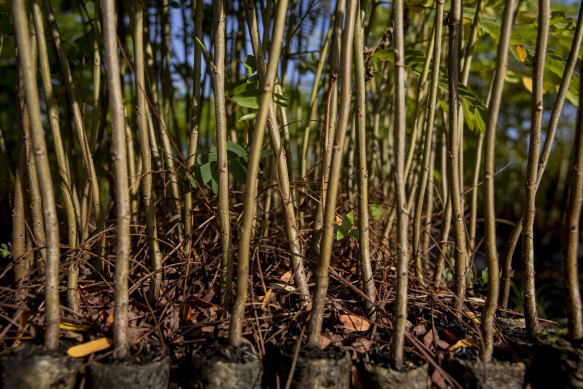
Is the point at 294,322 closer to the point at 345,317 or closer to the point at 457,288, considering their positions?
the point at 345,317

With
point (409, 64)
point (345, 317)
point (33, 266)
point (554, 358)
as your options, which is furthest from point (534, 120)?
point (33, 266)

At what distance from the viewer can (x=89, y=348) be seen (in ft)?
2.42

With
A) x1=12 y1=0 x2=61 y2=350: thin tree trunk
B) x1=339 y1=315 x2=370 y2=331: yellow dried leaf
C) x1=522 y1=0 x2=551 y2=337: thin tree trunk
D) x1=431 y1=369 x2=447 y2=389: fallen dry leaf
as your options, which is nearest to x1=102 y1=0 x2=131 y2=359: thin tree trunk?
x1=12 y1=0 x2=61 y2=350: thin tree trunk

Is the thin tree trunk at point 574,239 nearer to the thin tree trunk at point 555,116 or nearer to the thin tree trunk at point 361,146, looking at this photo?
the thin tree trunk at point 555,116

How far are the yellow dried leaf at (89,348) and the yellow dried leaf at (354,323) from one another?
0.50m

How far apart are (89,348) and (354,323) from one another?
56cm

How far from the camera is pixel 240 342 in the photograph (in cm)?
77

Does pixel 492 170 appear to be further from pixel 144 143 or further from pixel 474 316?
pixel 144 143

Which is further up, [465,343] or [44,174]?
[44,174]

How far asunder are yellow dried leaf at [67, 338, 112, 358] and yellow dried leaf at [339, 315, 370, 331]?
50cm

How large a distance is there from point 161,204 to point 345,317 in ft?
2.45

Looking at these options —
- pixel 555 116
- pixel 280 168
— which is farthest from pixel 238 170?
pixel 555 116

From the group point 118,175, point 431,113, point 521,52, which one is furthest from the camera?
point 521,52

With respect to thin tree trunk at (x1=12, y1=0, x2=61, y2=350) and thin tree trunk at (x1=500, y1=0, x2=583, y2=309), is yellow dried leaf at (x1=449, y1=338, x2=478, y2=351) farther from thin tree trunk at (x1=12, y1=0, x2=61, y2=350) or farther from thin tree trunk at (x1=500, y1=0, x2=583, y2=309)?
thin tree trunk at (x1=12, y1=0, x2=61, y2=350)
